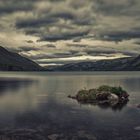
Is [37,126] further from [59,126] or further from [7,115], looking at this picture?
[7,115]

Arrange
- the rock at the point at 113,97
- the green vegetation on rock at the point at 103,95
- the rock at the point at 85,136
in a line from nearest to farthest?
the rock at the point at 85,136, the rock at the point at 113,97, the green vegetation on rock at the point at 103,95

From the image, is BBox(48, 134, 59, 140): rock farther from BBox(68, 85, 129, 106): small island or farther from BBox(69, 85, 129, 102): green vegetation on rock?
BBox(69, 85, 129, 102): green vegetation on rock

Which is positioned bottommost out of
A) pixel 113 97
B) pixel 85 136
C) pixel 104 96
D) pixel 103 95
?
pixel 85 136

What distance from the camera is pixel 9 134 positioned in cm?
3553

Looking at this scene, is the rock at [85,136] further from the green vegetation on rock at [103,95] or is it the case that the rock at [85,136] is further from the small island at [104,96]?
the green vegetation on rock at [103,95]

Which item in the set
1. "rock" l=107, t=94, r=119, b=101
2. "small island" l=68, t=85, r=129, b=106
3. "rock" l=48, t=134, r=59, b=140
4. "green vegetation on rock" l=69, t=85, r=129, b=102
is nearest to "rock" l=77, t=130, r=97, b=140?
"rock" l=48, t=134, r=59, b=140

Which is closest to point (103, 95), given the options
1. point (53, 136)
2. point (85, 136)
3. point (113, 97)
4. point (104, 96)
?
point (104, 96)

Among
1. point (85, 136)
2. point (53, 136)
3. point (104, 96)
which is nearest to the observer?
point (53, 136)

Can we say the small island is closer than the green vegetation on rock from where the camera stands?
Yes

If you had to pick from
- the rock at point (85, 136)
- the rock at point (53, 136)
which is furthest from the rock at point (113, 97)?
the rock at point (53, 136)

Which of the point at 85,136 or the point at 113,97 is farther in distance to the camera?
the point at 113,97

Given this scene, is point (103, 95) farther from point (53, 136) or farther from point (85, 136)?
point (53, 136)

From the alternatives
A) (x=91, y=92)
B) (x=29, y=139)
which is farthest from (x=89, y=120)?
(x=91, y=92)

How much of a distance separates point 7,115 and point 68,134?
18636mm
